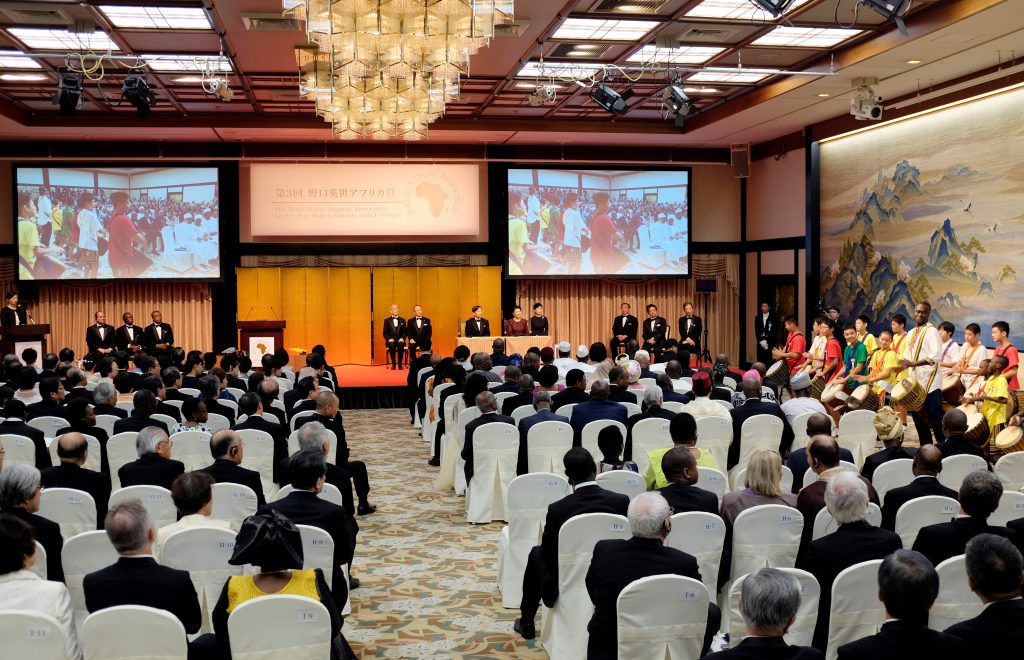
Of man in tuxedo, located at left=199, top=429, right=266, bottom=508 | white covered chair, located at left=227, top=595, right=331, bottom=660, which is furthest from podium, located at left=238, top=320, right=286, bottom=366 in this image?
white covered chair, located at left=227, top=595, right=331, bottom=660

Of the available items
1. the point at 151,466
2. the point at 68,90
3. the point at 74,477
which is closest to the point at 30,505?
the point at 74,477

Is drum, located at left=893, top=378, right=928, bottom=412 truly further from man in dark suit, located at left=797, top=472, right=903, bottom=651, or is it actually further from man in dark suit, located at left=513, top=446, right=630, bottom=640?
man in dark suit, located at left=797, top=472, right=903, bottom=651

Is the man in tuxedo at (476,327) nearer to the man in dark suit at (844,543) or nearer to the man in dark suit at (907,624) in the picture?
the man in dark suit at (844,543)

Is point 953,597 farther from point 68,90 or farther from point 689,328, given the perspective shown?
point 689,328

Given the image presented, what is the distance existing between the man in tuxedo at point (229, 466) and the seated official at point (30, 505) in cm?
123

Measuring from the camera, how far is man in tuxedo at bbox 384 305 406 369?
19.0m

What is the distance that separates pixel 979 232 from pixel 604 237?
842 cm

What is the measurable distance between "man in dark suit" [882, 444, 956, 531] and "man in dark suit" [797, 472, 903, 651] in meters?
1.11

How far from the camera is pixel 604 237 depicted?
817 inches

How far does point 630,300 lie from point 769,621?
18654 mm

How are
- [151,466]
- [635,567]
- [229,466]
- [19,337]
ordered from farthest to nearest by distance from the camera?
[19,337] → [151,466] → [229,466] → [635,567]

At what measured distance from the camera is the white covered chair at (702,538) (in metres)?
4.75

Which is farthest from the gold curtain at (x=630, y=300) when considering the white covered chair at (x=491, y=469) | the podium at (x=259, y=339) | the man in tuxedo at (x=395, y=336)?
the white covered chair at (x=491, y=469)

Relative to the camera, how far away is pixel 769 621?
298 cm
